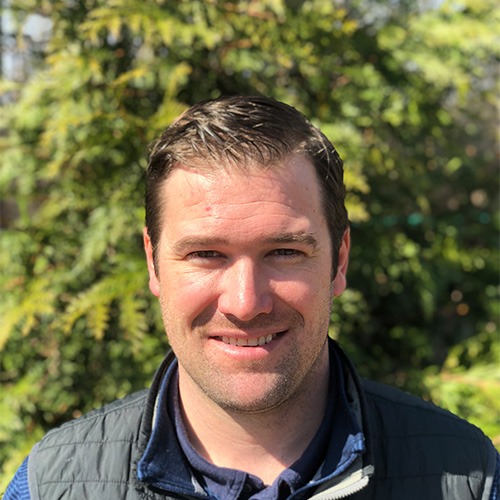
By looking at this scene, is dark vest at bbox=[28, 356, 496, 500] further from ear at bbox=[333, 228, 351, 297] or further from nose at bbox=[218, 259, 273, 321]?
nose at bbox=[218, 259, 273, 321]

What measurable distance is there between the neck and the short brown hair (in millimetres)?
387

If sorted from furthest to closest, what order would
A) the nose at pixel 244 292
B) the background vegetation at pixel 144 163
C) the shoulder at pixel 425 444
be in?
the background vegetation at pixel 144 163, the shoulder at pixel 425 444, the nose at pixel 244 292

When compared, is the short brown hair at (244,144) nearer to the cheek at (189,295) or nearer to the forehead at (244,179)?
the forehead at (244,179)

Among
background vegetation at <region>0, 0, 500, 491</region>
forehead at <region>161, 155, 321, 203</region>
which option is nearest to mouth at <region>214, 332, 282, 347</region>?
forehead at <region>161, 155, 321, 203</region>

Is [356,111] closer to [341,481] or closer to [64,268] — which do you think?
[64,268]

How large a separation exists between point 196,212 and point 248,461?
666 millimetres

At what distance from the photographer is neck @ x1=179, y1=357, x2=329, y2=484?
1.84 m

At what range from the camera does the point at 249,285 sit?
1688 mm

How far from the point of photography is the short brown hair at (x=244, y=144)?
5.78ft

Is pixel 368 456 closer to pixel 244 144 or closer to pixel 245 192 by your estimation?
pixel 245 192

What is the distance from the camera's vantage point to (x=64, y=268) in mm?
3363

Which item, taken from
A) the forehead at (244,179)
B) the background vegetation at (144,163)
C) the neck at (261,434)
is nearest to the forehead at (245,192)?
the forehead at (244,179)

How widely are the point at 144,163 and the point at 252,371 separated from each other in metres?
1.76

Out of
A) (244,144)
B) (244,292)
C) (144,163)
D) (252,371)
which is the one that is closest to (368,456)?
(252,371)
